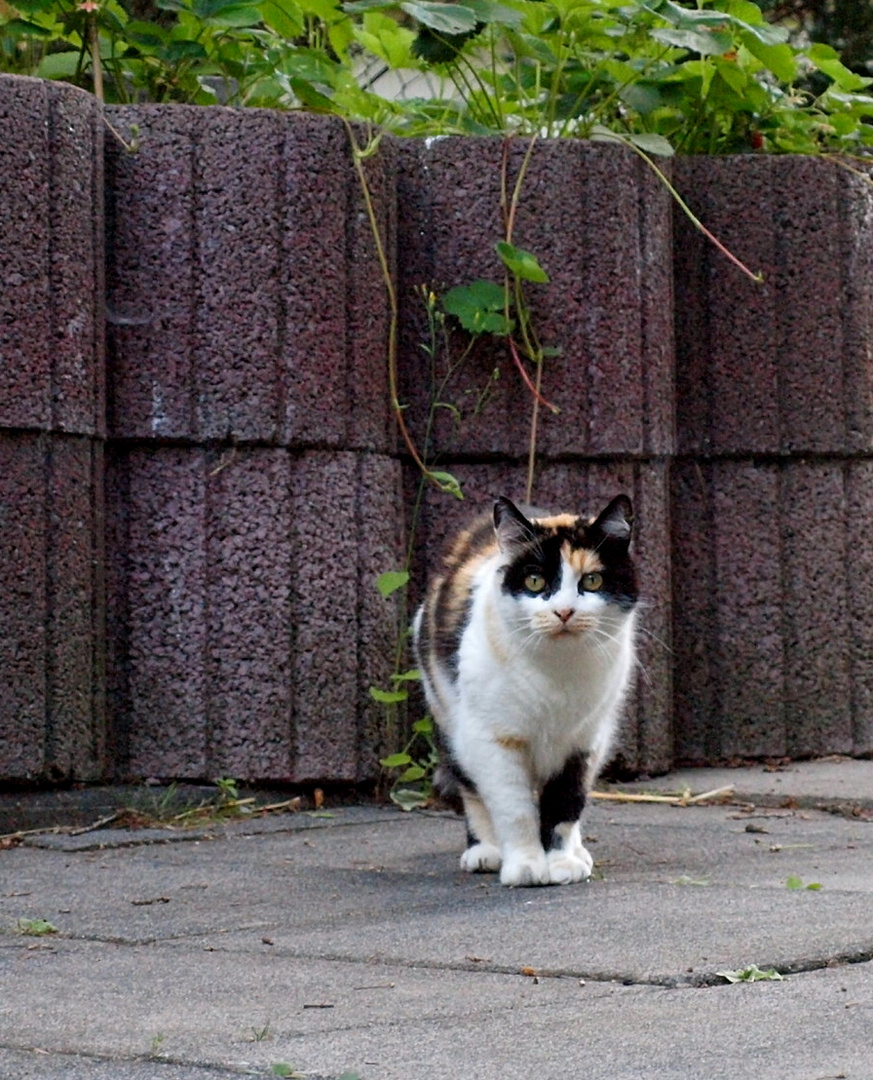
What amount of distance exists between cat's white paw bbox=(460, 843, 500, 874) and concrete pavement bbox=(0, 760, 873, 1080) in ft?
0.15

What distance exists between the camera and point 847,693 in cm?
523

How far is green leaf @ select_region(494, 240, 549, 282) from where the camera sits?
466 cm

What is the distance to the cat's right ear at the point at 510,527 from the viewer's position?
3.59 m

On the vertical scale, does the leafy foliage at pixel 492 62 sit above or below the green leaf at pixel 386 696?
above

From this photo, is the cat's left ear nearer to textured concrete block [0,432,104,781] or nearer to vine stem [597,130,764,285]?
textured concrete block [0,432,104,781]

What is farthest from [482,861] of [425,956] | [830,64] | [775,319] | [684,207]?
[830,64]

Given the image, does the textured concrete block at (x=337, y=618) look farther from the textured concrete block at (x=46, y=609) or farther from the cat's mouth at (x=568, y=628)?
the cat's mouth at (x=568, y=628)

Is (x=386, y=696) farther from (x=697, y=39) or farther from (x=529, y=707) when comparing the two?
(x=697, y=39)

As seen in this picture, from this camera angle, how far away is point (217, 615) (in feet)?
14.7

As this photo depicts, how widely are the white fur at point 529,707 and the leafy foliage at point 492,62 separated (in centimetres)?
181

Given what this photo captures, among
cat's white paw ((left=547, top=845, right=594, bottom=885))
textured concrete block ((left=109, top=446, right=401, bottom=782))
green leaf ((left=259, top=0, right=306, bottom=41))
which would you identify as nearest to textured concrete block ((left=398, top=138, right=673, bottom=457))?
green leaf ((left=259, top=0, right=306, bottom=41))

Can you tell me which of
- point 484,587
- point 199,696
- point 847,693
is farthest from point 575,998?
point 847,693

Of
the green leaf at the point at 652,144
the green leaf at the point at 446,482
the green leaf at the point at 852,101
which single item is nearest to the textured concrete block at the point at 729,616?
the green leaf at the point at 446,482

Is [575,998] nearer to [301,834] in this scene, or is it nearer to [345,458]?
[301,834]
